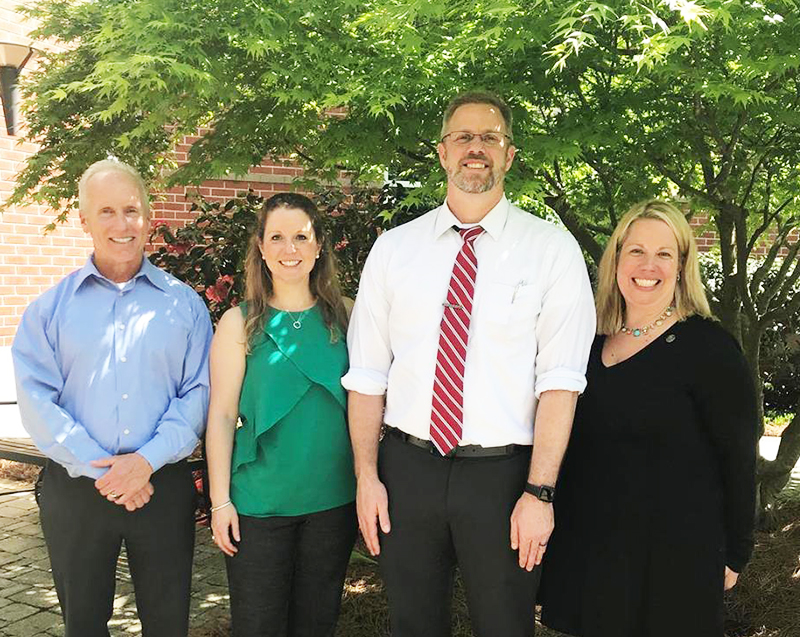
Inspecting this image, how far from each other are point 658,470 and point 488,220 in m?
0.99

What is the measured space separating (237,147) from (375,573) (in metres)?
2.55

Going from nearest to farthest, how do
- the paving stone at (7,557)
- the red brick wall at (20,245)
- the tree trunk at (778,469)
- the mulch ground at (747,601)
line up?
the mulch ground at (747,601)
the tree trunk at (778,469)
the paving stone at (7,557)
the red brick wall at (20,245)

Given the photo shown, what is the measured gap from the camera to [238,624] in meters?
2.76

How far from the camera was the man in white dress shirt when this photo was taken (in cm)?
257

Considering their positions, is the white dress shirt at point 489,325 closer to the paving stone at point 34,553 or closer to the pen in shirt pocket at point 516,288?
the pen in shirt pocket at point 516,288

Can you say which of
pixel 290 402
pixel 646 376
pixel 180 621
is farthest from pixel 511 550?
pixel 180 621

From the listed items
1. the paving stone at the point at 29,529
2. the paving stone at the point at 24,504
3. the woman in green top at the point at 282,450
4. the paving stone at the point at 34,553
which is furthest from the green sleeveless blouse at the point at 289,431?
the paving stone at the point at 24,504

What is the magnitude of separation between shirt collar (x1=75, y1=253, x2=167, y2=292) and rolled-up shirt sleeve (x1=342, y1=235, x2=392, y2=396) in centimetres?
71

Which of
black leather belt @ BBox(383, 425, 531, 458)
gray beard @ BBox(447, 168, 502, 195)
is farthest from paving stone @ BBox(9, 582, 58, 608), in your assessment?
gray beard @ BBox(447, 168, 502, 195)

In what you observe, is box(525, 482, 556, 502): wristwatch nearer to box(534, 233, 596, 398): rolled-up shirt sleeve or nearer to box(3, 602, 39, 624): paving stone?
box(534, 233, 596, 398): rolled-up shirt sleeve

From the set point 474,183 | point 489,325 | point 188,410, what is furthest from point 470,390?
point 188,410

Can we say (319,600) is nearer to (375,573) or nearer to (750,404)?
(750,404)

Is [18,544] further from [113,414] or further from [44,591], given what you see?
[113,414]

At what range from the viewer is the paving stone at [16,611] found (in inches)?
166
